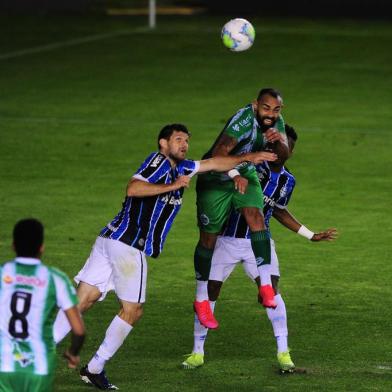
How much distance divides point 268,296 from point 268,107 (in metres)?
1.68

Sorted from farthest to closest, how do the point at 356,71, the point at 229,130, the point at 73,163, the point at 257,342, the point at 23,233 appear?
1. the point at 356,71
2. the point at 73,163
3. the point at 257,342
4. the point at 229,130
5. the point at 23,233

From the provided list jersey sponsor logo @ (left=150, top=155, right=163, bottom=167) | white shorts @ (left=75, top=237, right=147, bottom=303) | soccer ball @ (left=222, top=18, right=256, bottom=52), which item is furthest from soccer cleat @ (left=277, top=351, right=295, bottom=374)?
soccer ball @ (left=222, top=18, right=256, bottom=52)

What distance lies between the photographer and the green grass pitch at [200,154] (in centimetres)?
1259

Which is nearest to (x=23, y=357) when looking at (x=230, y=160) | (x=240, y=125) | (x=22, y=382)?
(x=22, y=382)

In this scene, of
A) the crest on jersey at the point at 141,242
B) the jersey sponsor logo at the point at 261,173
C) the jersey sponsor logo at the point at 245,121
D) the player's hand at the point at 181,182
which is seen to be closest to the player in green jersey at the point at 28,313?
the player's hand at the point at 181,182

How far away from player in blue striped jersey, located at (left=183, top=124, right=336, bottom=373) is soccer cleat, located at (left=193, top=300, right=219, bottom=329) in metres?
0.16

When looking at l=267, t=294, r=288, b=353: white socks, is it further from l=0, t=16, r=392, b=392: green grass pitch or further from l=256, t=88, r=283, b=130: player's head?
l=256, t=88, r=283, b=130: player's head

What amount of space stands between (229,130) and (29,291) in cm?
388

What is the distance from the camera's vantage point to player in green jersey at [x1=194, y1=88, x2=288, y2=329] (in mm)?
11977

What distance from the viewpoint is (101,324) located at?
13.5m

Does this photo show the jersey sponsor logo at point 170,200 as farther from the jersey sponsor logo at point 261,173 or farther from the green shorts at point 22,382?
the green shorts at point 22,382

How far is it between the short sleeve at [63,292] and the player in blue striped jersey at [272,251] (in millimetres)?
3628

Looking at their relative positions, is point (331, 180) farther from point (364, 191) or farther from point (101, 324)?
point (101, 324)

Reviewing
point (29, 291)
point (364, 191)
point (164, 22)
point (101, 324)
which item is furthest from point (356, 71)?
point (29, 291)
